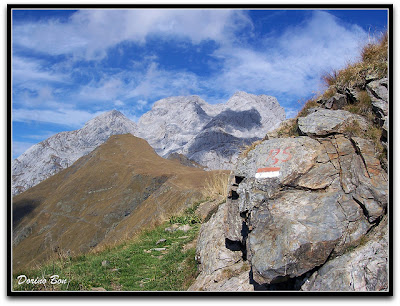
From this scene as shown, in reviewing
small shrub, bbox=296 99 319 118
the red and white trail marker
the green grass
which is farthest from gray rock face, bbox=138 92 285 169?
the red and white trail marker

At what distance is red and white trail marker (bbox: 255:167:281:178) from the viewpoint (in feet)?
17.4

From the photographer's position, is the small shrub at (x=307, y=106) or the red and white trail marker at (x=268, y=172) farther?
the small shrub at (x=307, y=106)

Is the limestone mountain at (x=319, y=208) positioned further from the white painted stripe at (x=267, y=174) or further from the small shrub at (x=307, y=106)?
the small shrub at (x=307, y=106)

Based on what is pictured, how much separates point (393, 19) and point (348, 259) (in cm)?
394

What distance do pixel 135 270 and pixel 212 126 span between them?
134252mm

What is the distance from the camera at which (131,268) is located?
8391 mm

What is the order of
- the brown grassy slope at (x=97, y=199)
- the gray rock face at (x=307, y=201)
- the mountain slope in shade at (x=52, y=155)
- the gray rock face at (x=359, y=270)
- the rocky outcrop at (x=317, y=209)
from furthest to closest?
1. the mountain slope in shade at (x=52, y=155)
2. the brown grassy slope at (x=97, y=199)
3. the gray rock face at (x=307, y=201)
4. the rocky outcrop at (x=317, y=209)
5. the gray rock face at (x=359, y=270)

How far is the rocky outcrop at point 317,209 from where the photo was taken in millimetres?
4356

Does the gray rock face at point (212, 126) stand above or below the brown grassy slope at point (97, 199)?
above

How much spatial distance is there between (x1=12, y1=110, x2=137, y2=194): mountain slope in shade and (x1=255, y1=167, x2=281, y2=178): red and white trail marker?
126806 millimetres

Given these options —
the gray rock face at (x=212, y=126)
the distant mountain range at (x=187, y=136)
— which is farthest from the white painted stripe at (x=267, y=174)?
the gray rock face at (x=212, y=126)

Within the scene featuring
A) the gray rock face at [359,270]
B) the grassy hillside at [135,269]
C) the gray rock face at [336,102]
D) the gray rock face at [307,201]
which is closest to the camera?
the gray rock face at [359,270]

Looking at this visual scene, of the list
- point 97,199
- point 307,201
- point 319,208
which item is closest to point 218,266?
point 307,201

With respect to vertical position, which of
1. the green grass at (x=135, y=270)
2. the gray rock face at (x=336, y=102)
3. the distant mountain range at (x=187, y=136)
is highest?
the distant mountain range at (x=187, y=136)
